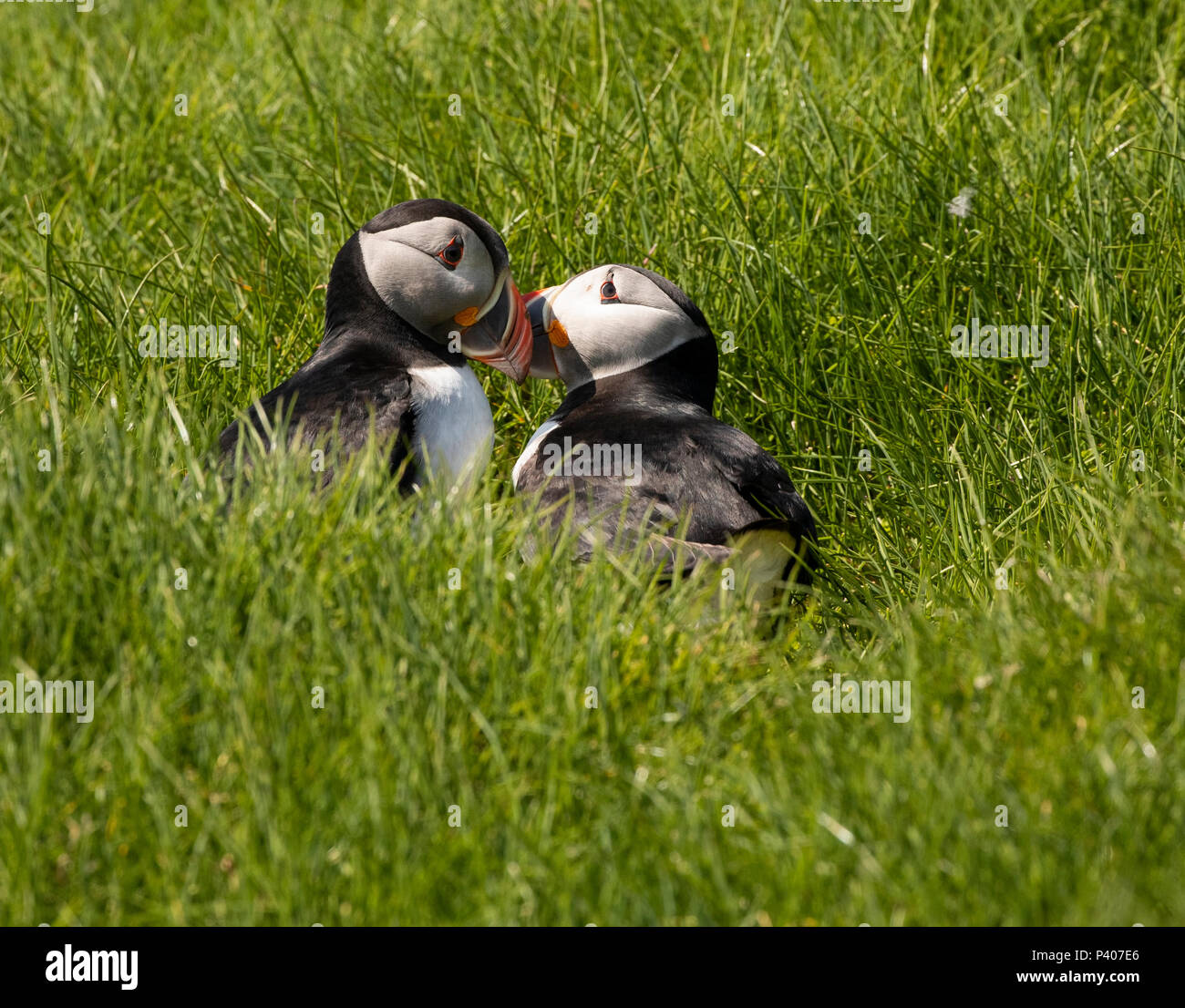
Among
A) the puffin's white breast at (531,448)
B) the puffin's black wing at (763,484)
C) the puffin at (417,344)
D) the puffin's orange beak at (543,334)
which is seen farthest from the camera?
the puffin's orange beak at (543,334)

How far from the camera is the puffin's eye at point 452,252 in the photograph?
4.56 m

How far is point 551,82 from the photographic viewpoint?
20.7ft

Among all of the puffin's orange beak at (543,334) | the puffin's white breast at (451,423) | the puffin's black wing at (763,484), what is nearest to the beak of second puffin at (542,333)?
the puffin's orange beak at (543,334)

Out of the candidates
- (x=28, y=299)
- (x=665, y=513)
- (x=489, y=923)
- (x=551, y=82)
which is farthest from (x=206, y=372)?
(x=489, y=923)

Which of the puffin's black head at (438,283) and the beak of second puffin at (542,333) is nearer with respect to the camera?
A: the puffin's black head at (438,283)

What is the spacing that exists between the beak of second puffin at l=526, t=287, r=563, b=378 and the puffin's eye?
0.40 m

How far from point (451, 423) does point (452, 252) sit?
594 mm

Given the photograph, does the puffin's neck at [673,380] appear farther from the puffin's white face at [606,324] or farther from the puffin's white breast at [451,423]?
the puffin's white breast at [451,423]

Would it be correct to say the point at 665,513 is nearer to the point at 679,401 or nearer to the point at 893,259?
the point at 679,401

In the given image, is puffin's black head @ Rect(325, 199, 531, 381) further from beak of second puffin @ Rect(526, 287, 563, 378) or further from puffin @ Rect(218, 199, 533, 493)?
beak of second puffin @ Rect(526, 287, 563, 378)

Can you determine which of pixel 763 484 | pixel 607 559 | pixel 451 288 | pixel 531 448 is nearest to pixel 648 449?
pixel 763 484

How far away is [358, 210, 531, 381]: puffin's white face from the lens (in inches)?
180

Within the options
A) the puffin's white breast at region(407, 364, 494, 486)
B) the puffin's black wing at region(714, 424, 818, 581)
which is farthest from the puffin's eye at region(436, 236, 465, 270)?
A: the puffin's black wing at region(714, 424, 818, 581)

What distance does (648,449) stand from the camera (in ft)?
13.9
